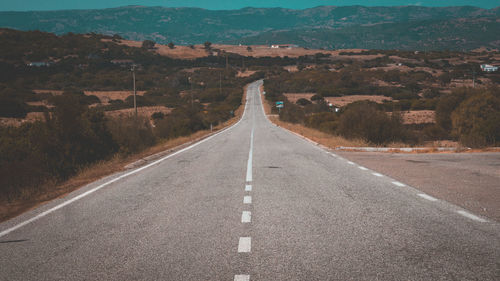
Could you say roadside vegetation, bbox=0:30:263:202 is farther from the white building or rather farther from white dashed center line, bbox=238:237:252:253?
the white building

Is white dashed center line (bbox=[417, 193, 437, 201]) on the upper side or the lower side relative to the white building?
lower

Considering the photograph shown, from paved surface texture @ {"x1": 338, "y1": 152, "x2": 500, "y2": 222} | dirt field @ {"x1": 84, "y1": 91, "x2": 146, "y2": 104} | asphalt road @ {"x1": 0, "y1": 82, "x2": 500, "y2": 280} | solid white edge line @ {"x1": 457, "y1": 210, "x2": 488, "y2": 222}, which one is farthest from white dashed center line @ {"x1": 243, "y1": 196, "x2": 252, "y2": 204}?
dirt field @ {"x1": 84, "y1": 91, "x2": 146, "y2": 104}

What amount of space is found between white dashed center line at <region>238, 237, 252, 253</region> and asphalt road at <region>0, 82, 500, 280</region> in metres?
0.01

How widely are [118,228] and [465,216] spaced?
5463 millimetres

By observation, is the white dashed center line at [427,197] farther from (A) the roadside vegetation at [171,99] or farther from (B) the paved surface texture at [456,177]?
(A) the roadside vegetation at [171,99]

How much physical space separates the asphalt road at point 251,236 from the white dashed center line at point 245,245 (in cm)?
1

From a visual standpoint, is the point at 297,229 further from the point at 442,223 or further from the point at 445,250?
the point at 442,223

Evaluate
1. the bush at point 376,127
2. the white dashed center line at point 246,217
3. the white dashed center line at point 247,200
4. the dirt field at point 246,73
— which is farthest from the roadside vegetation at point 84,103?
the bush at point 376,127

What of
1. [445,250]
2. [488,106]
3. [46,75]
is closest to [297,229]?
[445,250]

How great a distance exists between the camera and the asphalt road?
3754mm

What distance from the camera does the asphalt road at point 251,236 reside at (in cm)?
375

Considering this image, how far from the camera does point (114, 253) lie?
14.1ft

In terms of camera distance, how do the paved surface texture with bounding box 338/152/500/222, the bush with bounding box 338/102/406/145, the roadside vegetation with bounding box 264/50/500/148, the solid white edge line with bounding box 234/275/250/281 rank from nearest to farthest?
the solid white edge line with bounding box 234/275/250/281
the paved surface texture with bounding box 338/152/500/222
the bush with bounding box 338/102/406/145
the roadside vegetation with bounding box 264/50/500/148

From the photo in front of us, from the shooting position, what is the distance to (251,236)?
15.8 ft
